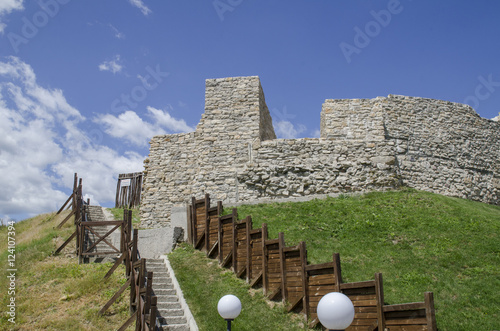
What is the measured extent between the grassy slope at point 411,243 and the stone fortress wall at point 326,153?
1620mm

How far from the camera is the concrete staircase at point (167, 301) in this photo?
9.39 m

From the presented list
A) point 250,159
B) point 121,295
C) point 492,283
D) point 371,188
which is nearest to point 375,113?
point 371,188

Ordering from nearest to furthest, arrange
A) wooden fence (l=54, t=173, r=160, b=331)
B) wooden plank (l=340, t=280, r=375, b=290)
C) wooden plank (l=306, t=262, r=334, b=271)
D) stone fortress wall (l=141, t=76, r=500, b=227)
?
wooden plank (l=340, t=280, r=375, b=290) → wooden plank (l=306, t=262, r=334, b=271) → wooden fence (l=54, t=173, r=160, b=331) → stone fortress wall (l=141, t=76, r=500, b=227)

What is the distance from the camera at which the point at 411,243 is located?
10.7 meters

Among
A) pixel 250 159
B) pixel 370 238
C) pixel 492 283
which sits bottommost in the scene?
pixel 492 283

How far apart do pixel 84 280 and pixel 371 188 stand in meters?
10.6

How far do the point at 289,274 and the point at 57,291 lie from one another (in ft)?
23.7

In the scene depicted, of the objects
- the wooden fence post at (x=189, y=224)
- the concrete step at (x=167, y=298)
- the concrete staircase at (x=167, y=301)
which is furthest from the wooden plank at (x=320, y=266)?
the wooden fence post at (x=189, y=224)

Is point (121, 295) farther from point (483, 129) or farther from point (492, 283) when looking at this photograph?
point (483, 129)

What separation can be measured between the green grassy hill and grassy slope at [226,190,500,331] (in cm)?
2

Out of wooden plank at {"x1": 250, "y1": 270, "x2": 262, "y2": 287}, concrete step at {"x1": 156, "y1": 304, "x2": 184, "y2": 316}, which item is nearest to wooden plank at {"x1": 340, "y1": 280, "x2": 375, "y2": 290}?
wooden plank at {"x1": 250, "y1": 270, "x2": 262, "y2": 287}

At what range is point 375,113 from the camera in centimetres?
1752

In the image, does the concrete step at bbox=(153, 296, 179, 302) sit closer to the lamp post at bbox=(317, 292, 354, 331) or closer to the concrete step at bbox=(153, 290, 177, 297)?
the concrete step at bbox=(153, 290, 177, 297)

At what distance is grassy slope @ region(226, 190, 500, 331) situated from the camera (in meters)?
8.05
